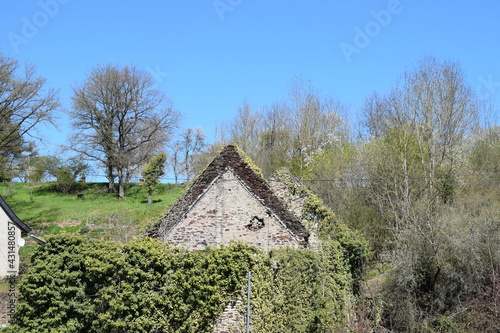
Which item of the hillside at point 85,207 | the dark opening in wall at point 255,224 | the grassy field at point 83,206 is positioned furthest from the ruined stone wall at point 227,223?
the grassy field at point 83,206

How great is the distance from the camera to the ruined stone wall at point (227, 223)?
17.0 metres

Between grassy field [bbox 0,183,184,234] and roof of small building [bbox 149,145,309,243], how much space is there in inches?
349

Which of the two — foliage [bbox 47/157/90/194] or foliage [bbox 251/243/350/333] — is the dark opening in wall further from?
foliage [bbox 47/157/90/194]

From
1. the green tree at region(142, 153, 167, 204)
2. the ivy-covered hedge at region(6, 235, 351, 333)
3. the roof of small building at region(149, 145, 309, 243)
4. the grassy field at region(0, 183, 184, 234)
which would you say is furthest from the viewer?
the green tree at region(142, 153, 167, 204)

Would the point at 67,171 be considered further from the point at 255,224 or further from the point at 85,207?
the point at 255,224

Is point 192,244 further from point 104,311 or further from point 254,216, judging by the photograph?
point 104,311

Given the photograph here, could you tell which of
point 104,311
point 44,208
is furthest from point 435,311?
point 44,208

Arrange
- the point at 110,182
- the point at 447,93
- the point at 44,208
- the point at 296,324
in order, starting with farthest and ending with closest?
the point at 110,182 < the point at 44,208 < the point at 447,93 < the point at 296,324

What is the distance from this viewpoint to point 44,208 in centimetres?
4056

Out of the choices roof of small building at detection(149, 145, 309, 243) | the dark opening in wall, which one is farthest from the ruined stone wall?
roof of small building at detection(149, 145, 309, 243)

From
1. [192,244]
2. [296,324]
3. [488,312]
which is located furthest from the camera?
[192,244]

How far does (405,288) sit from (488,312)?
2.94 m

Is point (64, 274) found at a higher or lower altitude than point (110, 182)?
lower

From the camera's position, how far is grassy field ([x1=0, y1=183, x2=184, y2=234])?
33344 millimetres
